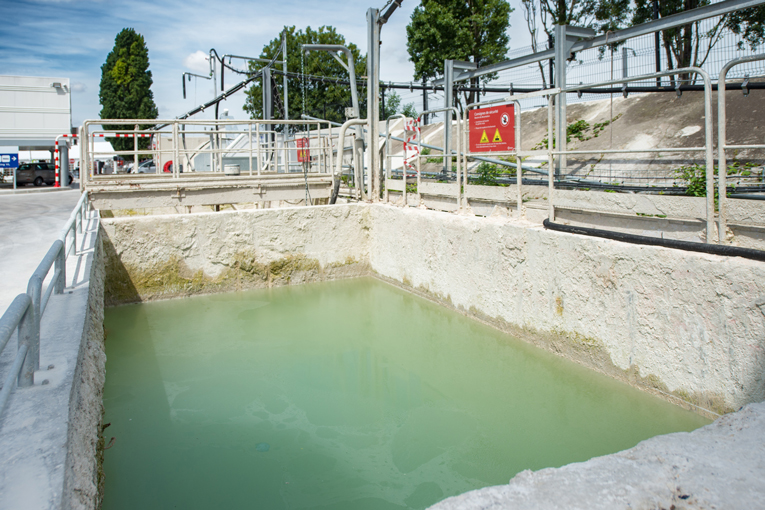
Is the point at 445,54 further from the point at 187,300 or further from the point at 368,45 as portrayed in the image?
the point at 187,300

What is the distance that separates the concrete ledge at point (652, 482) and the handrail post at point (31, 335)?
6.20 feet

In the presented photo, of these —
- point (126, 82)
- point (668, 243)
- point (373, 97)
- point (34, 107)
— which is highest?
point (126, 82)

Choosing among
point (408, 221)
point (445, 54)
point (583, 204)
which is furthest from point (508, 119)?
point (445, 54)

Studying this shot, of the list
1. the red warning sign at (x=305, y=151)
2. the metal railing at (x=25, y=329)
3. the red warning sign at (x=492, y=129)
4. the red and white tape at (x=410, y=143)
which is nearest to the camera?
the metal railing at (x=25, y=329)

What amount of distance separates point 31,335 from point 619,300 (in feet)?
15.6

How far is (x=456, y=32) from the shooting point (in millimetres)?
28359

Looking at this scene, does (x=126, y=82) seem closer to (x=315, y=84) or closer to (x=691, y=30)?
(x=315, y=84)

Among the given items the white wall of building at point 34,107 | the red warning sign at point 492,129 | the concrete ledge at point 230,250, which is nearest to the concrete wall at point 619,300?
the red warning sign at point 492,129

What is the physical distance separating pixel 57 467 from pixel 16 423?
1.37ft

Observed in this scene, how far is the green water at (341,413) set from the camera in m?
4.00

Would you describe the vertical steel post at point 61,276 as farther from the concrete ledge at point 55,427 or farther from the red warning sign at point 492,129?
the red warning sign at point 492,129

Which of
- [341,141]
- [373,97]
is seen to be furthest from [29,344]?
[373,97]

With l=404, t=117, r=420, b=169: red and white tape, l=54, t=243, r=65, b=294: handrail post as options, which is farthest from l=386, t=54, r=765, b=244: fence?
l=54, t=243, r=65, b=294: handrail post

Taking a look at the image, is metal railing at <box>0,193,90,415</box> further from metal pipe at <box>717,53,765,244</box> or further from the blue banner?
the blue banner
